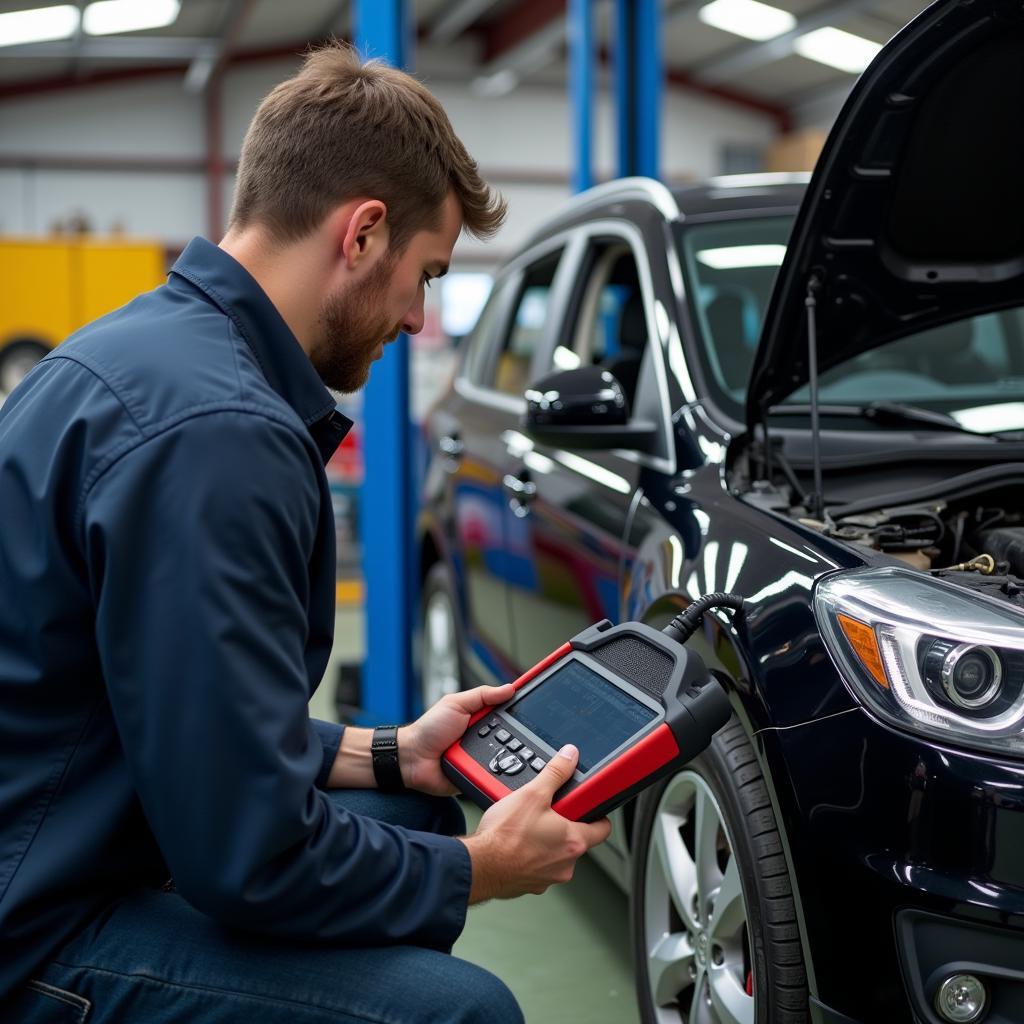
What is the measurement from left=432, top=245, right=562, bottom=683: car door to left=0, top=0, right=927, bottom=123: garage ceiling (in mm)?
11029

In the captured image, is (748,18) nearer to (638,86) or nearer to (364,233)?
(638,86)

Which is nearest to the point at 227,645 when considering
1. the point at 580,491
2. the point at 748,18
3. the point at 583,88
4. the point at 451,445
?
the point at 580,491

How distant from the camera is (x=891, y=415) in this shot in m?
2.40

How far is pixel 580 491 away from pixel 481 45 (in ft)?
56.1

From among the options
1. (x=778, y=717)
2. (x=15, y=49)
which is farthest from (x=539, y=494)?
(x=15, y=49)

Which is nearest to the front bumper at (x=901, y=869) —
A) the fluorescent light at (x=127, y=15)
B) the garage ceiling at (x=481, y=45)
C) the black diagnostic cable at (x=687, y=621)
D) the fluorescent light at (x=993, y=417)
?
the black diagnostic cable at (x=687, y=621)

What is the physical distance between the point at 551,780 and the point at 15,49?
1555 cm

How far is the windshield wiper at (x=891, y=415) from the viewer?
236cm

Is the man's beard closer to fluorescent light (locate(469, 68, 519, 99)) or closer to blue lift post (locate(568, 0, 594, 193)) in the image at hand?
blue lift post (locate(568, 0, 594, 193))

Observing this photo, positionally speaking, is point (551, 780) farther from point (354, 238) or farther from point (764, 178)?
point (764, 178)

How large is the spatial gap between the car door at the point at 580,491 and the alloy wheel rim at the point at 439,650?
74cm

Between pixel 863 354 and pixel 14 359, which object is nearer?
pixel 863 354

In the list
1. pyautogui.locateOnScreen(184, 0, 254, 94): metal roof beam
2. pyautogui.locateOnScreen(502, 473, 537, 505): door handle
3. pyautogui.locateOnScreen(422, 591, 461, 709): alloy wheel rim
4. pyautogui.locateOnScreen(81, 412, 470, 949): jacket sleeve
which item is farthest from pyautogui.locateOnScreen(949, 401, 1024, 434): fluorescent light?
pyautogui.locateOnScreen(184, 0, 254, 94): metal roof beam

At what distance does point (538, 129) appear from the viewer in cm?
1895
